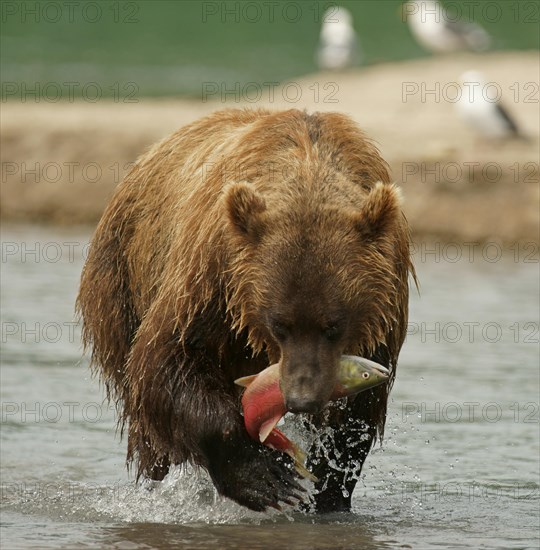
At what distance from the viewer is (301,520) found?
6375 millimetres

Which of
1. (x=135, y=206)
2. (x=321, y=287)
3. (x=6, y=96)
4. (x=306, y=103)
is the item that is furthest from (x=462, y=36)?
(x=321, y=287)

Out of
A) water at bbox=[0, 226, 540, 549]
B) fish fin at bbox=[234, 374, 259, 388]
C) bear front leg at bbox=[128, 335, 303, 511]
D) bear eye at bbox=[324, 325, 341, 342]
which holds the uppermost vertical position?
bear eye at bbox=[324, 325, 341, 342]

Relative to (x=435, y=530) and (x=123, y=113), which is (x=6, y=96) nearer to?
(x=123, y=113)

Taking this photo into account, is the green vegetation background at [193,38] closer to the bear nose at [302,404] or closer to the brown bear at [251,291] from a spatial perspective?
the brown bear at [251,291]

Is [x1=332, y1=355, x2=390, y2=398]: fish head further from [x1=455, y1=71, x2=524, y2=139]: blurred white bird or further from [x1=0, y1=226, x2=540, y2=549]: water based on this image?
[x1=455, y1=71, x2=524, y2=139]: blurred white bird

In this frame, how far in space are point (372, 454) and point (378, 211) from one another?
2405mm

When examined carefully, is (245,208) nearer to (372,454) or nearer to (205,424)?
(205,424)

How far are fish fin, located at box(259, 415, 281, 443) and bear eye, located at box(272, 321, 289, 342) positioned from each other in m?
0.37

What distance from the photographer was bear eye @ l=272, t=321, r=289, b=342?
5.31m

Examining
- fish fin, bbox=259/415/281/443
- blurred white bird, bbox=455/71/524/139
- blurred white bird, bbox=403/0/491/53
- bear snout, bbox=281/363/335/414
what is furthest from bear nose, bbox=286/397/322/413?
blurred white bird, bbox=403/0/491/53

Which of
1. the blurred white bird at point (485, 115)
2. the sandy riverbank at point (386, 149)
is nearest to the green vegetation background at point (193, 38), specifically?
the sandy riverbank at point (386, 149)

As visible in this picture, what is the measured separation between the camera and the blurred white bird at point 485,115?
49.8 ft

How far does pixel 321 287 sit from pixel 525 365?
4831mm

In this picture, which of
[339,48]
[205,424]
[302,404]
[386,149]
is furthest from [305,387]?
[339,48]
